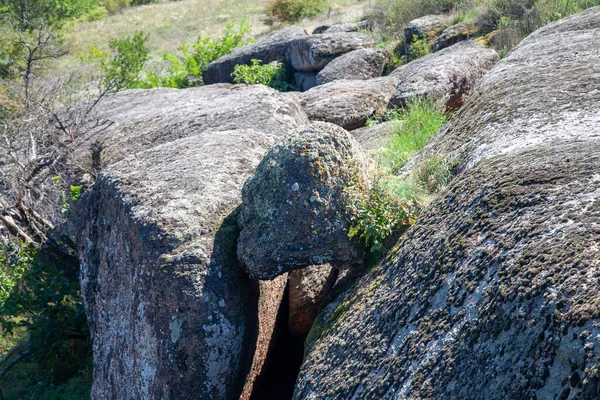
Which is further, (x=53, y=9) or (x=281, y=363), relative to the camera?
(x=53, y=9)

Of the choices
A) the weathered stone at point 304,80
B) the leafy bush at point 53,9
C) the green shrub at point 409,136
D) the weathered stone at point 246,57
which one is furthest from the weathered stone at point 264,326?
the leafy bush at point 53,9

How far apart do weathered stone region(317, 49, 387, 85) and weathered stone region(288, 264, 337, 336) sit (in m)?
7.09

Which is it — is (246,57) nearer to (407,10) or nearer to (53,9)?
(407,10)

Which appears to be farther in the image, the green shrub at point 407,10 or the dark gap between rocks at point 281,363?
the green shrub at point 407,10

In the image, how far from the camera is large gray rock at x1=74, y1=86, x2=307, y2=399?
3.78m

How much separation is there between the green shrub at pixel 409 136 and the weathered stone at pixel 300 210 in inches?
35.6

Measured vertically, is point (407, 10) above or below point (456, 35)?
below

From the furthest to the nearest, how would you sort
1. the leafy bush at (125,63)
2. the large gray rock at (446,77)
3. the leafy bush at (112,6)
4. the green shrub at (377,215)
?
the leafy bush at (112,6), the leafy bush at (125,63), the large gray rock at (446,77), the green shrub at (377,215)

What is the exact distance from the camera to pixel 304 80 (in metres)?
13.2

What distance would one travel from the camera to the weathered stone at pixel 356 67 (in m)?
11.2

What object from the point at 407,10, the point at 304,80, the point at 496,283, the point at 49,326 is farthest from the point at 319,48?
the point at 496,283

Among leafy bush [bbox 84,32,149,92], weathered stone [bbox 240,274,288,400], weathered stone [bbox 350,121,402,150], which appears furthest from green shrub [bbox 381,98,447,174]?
leafy bush [bbox 84,32,149,92]

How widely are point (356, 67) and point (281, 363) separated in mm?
7749

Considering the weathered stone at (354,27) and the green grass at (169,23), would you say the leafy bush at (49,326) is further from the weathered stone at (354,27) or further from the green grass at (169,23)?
the green grass at (169,23)
